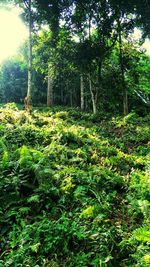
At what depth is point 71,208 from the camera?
619 centimetres

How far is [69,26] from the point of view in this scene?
19.6m

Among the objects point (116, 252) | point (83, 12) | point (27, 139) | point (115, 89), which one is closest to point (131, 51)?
point (115, 89)

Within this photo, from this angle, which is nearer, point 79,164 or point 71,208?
point 71,208

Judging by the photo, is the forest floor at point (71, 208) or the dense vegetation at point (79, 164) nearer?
the forest floor at point (71, 208)

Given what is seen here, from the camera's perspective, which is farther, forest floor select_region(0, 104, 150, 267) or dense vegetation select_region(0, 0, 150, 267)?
dense vegetation select_region(0, 0, 150, 267)

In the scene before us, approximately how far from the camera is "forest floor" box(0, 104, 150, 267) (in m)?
4.73

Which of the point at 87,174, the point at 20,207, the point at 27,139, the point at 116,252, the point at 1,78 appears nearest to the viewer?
the point at 116,252

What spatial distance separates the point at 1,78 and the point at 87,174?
26.6 meters

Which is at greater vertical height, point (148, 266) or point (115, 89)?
point (115, 89)

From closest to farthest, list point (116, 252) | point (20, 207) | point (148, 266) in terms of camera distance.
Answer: point (148, 266) < point (116, 252) < point (20, 207)

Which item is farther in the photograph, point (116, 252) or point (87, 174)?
point (87, 174)

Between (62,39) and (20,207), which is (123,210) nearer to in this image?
(20,207)

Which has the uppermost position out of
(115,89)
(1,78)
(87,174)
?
(1,78)

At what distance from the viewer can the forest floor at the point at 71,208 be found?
15.5 feet
